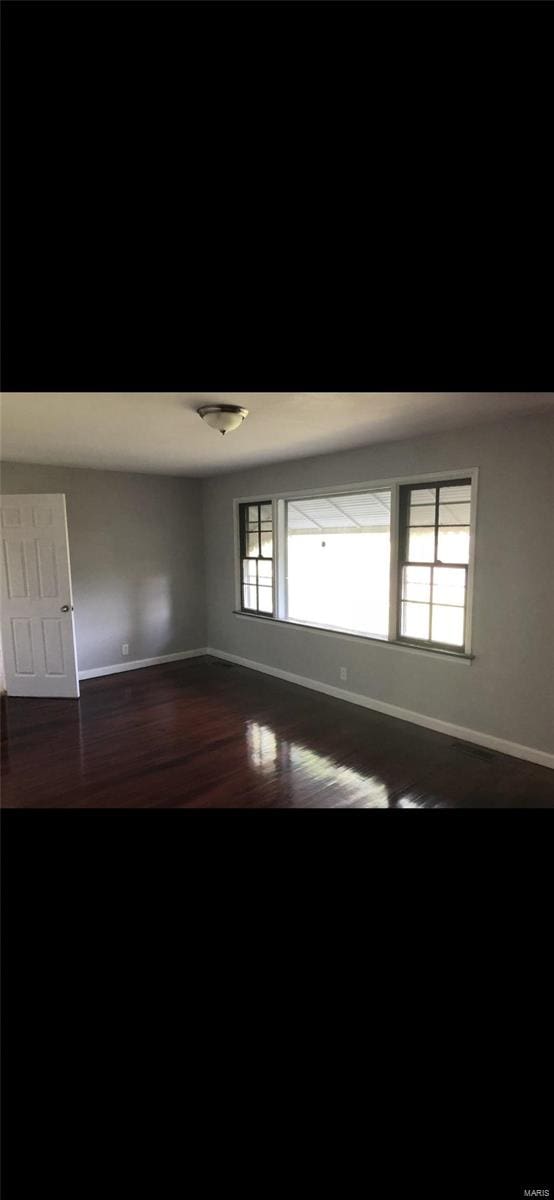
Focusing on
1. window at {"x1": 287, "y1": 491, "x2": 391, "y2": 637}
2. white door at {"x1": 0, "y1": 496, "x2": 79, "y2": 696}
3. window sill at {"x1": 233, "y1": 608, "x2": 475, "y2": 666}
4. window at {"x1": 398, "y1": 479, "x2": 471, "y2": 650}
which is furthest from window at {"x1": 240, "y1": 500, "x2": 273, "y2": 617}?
white door at {"x1": 0, "y1": 496, "x2": 79, "y2": 696}

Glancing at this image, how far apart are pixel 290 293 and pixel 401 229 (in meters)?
0.25

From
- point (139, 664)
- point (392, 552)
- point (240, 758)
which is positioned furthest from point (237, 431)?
point (139, 664)

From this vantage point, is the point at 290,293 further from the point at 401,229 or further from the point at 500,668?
the point at 500,668

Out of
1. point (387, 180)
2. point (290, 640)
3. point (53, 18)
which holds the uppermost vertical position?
point (53, 18)

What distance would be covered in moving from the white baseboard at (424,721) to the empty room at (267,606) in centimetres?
1

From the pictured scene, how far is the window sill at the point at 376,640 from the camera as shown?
3559 millimetres

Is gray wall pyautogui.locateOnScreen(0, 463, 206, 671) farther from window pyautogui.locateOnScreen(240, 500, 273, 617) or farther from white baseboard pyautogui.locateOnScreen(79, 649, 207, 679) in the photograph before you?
window pyautogui.locateOnScreen(240, 500, 273, 617)

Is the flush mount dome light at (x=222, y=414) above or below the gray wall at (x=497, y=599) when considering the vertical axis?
above

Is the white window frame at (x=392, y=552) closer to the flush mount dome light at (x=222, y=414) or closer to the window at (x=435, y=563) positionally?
the window at (x=435, y=563)

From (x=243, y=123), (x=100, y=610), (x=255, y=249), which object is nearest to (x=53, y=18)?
(x=243, y=123)

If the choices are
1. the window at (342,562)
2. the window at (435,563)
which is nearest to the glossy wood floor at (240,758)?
the window at (435,563)

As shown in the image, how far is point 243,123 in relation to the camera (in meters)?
0.94

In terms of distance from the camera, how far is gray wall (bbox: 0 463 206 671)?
509 centimetres

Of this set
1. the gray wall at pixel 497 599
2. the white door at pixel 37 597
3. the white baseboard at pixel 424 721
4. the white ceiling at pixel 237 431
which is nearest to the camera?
the white ceiling at pixel 237 431
